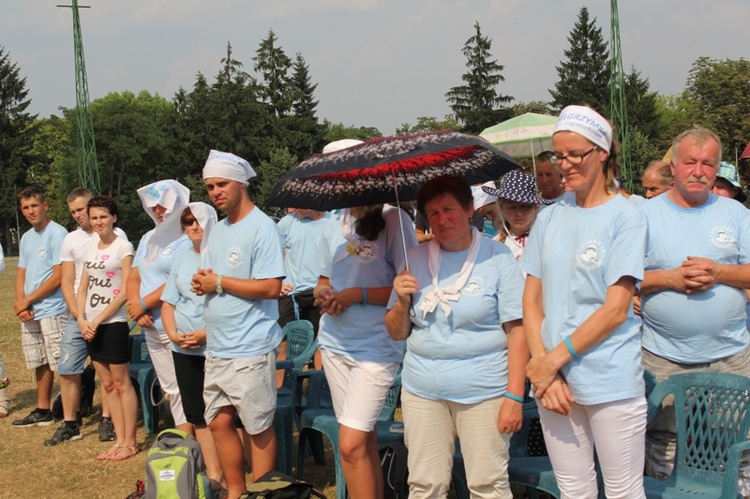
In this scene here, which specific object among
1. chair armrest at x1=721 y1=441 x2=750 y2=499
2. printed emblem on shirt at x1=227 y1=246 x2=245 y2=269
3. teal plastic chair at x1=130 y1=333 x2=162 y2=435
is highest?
printed emblem on shirt at x1=227 y1=246 x2=245 y2=269

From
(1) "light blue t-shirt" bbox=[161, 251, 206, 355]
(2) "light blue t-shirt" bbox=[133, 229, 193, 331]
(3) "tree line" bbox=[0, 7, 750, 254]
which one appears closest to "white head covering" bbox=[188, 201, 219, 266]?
(1) "light blue t-shirt" bbox=[161, 251, 206, 355]

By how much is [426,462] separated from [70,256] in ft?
14.2

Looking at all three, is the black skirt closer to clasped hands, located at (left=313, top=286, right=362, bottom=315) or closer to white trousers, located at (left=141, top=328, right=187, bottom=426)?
white trousers, located at (left=141, top=328, right=187, bottom=426)

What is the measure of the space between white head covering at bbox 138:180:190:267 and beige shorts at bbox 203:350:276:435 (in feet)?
4.19

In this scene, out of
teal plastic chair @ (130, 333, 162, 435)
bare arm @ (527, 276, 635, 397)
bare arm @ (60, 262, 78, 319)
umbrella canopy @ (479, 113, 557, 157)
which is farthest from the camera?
umbrella canopy @ (479, 113, 557, 157)

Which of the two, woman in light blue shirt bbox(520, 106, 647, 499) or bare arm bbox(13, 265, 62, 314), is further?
bare arm bbox(13, 265, 62, 314)

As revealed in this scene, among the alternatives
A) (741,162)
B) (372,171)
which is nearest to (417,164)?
(372,171)

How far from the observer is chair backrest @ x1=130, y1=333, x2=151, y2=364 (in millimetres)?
7246

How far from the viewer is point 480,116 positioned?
59.3 m

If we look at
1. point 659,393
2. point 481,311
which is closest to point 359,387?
point 481,311

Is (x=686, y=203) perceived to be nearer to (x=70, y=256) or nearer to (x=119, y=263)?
(x=119, y=263)

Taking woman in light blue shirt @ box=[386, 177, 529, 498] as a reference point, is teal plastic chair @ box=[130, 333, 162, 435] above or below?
below

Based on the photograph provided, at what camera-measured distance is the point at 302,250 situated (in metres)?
7.84

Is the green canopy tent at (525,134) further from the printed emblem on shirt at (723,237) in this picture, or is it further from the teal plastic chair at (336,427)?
the printed emblem on shirt at (723,237)
